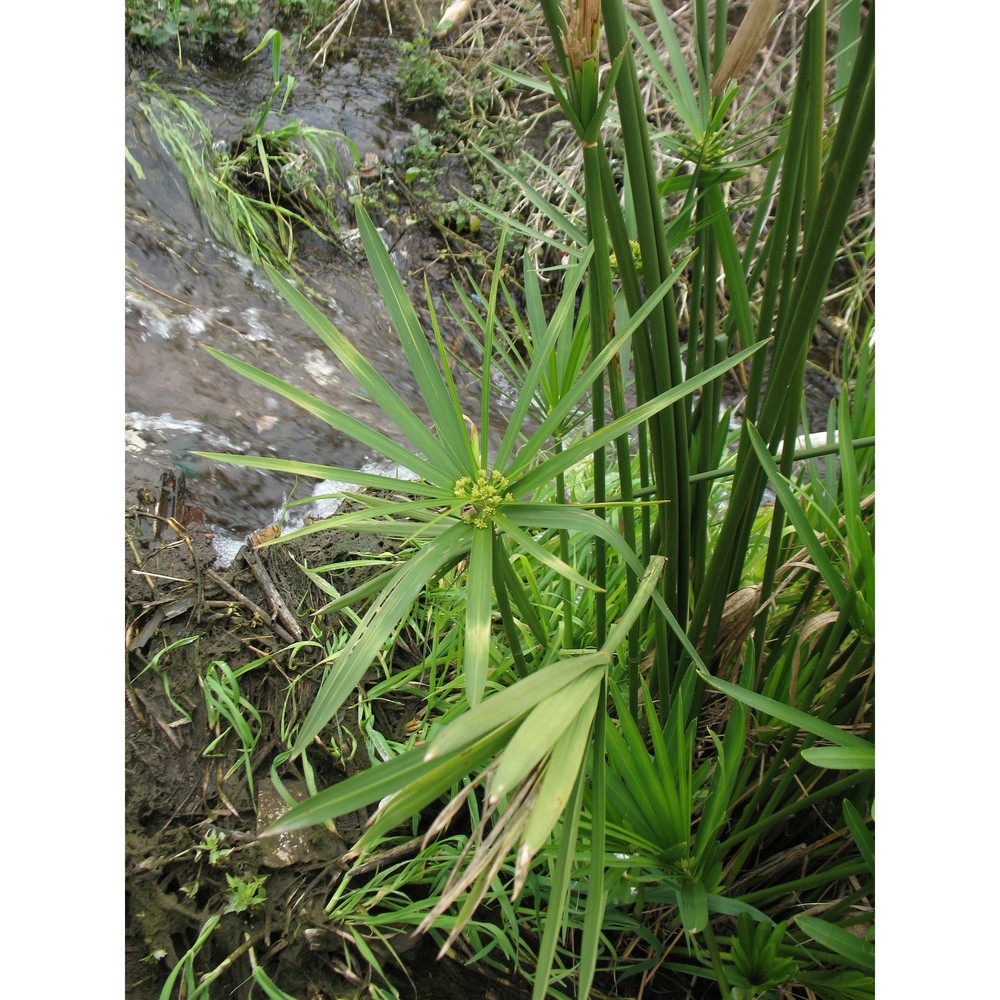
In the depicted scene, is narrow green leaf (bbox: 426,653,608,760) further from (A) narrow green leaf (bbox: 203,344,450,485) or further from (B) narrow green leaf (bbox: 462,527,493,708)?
(A) narrow green leaf (bbox: 203,344,450,485)

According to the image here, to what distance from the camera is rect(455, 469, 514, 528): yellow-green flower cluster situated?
1.77 ft

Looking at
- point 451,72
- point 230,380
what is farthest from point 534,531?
point 451,72

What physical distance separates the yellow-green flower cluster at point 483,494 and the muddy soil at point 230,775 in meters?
0.59

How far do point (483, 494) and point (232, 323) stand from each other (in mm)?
1680

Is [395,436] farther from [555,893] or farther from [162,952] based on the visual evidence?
[555,893]

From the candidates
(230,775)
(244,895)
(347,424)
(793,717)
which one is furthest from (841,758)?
(230,775)

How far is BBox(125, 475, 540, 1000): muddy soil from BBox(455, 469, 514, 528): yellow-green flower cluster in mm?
590

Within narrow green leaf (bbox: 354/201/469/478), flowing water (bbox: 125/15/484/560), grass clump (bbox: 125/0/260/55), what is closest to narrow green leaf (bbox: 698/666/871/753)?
narrow green leaf (bbox: 354/201/469/478)

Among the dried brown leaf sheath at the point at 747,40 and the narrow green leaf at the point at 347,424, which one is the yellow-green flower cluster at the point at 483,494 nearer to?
the narrow green leaf at the point at 347,424

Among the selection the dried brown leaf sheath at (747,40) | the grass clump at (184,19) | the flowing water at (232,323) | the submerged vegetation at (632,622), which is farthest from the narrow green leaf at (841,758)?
the grass clump at (184,19)

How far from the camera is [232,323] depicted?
2.00 m

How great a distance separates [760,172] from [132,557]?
220cm

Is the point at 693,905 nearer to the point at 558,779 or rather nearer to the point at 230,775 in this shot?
the point at 558,779

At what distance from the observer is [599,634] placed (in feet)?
2.51
